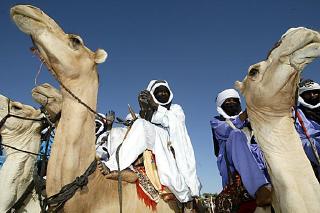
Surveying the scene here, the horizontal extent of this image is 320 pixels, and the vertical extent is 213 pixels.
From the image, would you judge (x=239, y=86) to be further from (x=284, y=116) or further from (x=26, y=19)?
(x=26, y=19)

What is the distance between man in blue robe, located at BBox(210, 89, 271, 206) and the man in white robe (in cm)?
51

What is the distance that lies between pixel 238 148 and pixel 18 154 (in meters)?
3.36

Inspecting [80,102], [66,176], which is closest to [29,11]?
[80,102]

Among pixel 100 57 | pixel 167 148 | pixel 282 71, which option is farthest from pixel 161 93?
pixel 282 71

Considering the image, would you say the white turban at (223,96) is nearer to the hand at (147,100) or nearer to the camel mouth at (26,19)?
the hand at (147,100)

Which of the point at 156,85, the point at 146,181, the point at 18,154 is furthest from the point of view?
the point at 156,85

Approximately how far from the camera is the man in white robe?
179 inches

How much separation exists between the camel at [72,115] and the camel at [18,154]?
2.01 m

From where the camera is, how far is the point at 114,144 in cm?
575

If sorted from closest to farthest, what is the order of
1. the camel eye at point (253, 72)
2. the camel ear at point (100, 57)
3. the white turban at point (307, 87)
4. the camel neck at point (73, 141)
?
the camel eye at point (253, 72)
the camel neck at point (73, 141)
the camel ear at point (100, 57)
the white turban at point (307, 87)

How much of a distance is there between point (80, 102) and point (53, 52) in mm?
610

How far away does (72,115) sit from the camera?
12.9ft

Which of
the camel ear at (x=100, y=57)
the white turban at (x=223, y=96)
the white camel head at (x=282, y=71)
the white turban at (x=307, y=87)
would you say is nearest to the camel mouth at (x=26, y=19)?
the camel ear at (x=100, y=57)

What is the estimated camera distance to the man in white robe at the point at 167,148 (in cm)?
455
